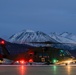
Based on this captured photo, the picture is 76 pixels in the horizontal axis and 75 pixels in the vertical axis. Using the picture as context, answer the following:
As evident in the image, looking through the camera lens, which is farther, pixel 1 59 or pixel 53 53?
pixel 1 59

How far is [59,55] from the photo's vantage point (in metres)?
71.1

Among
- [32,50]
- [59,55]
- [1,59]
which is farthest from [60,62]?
[1,59]

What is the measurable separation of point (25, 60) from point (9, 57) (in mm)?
3865

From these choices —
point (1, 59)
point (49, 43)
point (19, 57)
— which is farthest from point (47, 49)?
point (1, 59)

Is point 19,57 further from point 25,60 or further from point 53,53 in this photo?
point 53,53

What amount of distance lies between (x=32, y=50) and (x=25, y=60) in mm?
2449

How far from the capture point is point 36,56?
70.6 metres

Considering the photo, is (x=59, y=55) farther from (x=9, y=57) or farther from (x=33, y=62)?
(x=9, y=57)

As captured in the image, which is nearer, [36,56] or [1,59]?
[36,56]

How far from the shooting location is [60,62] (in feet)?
235

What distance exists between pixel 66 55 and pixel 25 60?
8.05 metres

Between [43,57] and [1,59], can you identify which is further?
[1,59]

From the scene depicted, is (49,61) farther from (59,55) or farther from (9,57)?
(9,57)

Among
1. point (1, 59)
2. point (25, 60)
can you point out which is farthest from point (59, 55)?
point (1, 59)
